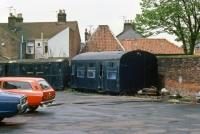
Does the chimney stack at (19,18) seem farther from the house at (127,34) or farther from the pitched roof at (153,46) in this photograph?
the pitched roof at (153,46)

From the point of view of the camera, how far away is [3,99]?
19.7 meters

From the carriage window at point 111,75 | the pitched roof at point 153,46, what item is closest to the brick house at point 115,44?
the pitched roof at point 153,46

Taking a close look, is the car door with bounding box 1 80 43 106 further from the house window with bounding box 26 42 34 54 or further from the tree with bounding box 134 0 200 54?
the house window with bounding box 26 42 34 54

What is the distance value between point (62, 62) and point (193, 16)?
40.6ft

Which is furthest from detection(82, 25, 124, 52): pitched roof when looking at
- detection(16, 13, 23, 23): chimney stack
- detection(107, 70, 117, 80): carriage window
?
detection(107, 70, 117, 80): carriage window

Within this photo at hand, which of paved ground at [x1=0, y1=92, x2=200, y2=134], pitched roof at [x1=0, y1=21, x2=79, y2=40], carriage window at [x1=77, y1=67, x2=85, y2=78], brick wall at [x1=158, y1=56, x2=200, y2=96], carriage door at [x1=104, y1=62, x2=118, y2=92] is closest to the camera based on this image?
paved ground at [x1=0, y1=92, x2=200, y2=134]

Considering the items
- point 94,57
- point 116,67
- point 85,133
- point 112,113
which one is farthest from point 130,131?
point 94,57

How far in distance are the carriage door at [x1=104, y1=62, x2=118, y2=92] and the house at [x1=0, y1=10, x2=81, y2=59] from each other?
123ft

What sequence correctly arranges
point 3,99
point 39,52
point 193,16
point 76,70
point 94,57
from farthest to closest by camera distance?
point 39,52
point 193,16
point 76,70
point 94,57
point 3,99

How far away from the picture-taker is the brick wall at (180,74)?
3674 centimetres

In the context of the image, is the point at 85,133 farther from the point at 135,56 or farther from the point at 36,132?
the point at 135,56

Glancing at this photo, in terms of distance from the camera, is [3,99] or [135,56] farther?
[135,56]

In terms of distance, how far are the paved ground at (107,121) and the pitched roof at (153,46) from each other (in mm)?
41746

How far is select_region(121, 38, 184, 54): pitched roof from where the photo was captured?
69.9 metres
